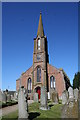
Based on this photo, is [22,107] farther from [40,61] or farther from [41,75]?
[40,61]

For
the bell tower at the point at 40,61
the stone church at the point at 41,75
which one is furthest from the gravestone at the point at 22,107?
the bell tower at the point at 40,61

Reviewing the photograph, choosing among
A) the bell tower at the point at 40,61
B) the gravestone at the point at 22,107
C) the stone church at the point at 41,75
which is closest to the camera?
the gravestone at the point at 22,107

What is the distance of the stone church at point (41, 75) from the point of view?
32.6 meters

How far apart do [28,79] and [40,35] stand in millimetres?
11534

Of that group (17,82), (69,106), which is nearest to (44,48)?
(17,82)

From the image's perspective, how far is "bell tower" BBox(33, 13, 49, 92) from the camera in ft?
110

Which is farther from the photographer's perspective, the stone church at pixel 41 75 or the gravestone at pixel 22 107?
the stone church at pixel 41 75

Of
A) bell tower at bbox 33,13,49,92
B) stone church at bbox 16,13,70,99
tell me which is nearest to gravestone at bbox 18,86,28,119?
stone church at bbox 16,13,70,99

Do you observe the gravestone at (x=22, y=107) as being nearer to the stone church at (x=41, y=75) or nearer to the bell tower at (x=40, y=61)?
the stone church at (x=41, y=75)

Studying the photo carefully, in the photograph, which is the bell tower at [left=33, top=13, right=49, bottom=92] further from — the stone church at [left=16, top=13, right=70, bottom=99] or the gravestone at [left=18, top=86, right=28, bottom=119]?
the gravestone at [left=18, top=86, right=28, bottom=119]

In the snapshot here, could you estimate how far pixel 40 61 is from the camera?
35.5 meters

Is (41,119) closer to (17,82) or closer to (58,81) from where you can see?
(58,81)

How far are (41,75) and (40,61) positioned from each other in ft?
11.5

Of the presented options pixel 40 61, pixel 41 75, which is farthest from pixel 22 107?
pixel 40 61
